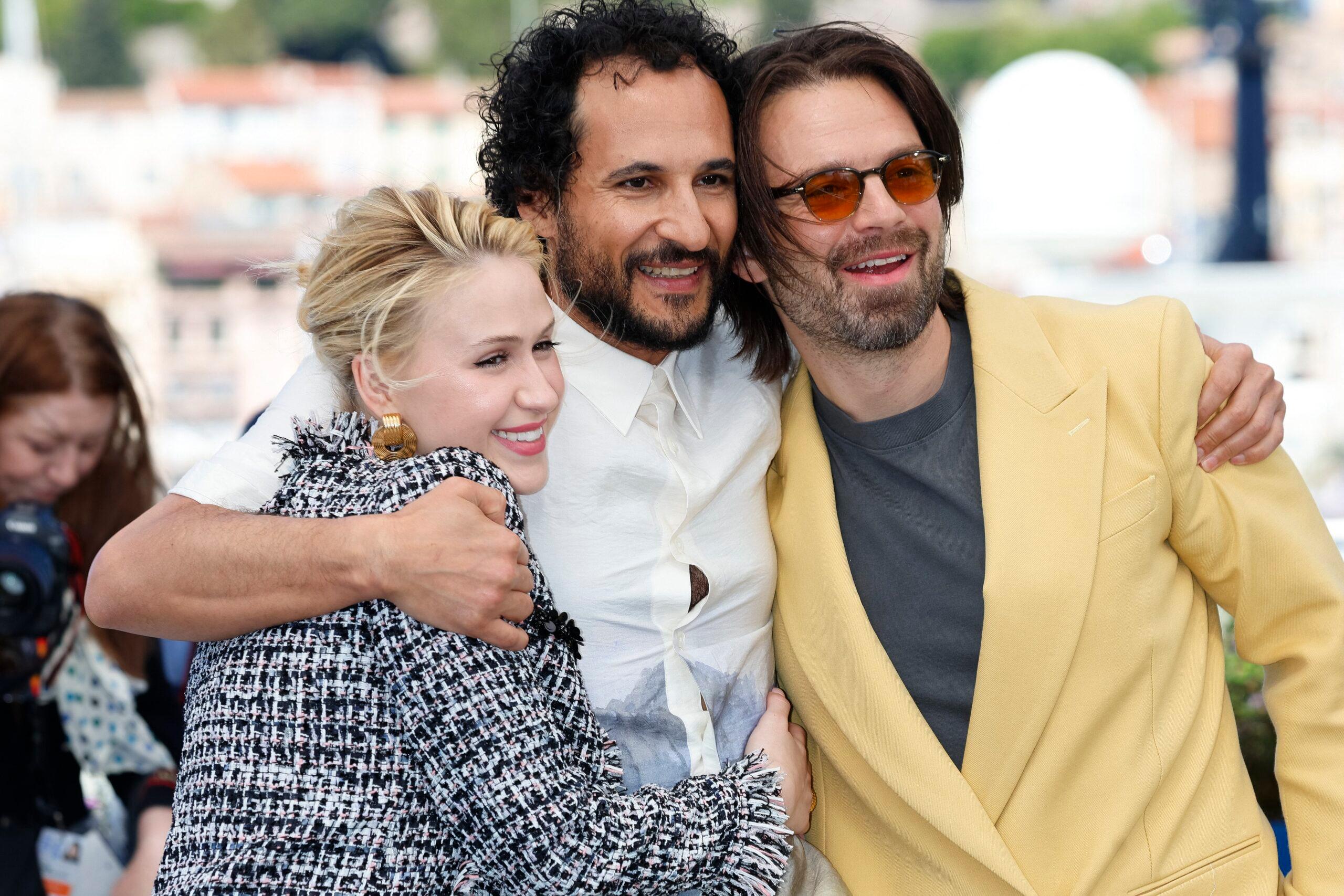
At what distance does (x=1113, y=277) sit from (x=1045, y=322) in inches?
419

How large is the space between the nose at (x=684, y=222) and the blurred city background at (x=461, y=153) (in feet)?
1.67

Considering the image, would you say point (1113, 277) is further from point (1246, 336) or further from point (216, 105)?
point (216, 105)

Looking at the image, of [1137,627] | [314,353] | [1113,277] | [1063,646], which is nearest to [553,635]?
[314,353]

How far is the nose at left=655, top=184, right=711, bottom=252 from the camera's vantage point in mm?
2398

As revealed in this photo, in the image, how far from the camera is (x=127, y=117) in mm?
38469

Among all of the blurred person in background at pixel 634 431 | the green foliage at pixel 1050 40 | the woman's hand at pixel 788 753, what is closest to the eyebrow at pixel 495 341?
the blurred person in background at pixel 634 431

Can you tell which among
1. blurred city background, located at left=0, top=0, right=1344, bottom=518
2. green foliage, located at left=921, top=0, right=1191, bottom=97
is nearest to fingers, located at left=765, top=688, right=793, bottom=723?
blurred city background, located at left=0, top=0, right=1344, bottom=518

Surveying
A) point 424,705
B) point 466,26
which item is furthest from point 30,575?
point 466,26

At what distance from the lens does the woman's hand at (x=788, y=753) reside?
2.21 metres

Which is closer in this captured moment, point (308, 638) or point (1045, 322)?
point (308, 638)

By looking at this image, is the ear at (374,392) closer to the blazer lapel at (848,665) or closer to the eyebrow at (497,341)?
the eyebrow at (497,341)

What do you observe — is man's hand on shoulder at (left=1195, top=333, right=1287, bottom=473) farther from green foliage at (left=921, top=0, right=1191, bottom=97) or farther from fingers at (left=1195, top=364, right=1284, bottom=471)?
green foliage at (left=921, top=0, right=1191, bottom=97)

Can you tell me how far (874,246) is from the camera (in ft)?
8.00

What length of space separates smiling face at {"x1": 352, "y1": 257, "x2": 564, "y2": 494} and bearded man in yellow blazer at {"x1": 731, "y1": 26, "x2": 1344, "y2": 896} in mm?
645
